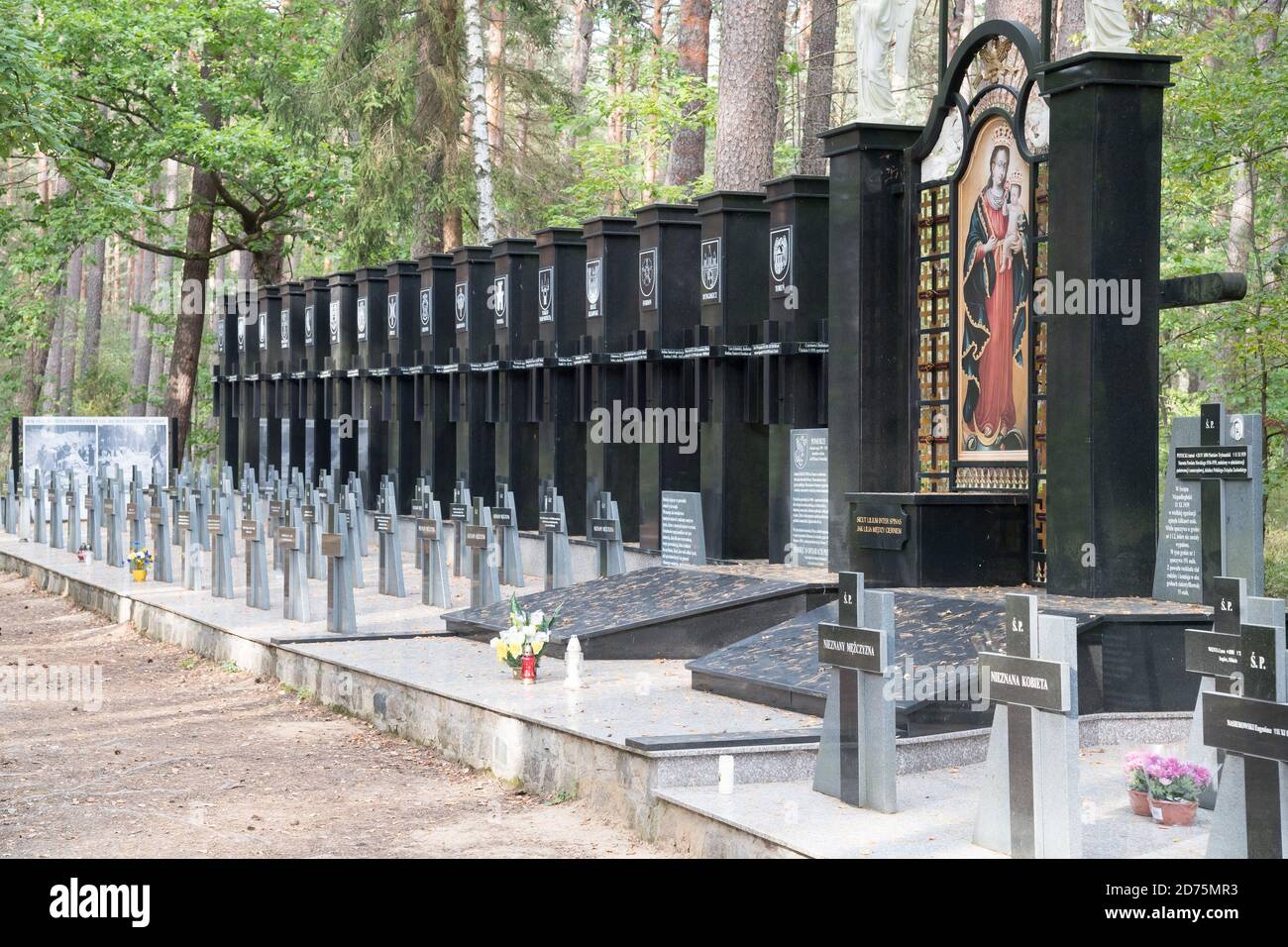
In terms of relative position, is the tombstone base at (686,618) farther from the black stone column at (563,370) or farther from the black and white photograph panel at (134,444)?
the black and white photograph panel at (134,444)

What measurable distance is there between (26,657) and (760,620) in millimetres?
8166

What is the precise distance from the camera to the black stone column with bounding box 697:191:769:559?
622 inches

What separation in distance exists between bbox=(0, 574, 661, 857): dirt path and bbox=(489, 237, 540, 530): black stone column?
291 inches

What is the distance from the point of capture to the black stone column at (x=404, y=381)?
24094 millimetres

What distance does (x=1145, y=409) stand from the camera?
34.8 ft

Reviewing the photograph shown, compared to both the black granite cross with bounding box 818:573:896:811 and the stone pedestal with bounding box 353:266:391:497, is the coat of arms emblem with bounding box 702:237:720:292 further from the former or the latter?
the stone pedestal with bounding box 353:266:391:497

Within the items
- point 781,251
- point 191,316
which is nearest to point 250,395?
point 191,316

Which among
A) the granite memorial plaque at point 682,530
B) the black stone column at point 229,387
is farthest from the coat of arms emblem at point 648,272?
the black stone column at point 229,387

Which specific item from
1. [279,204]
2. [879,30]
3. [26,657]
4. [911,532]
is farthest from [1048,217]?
[279,204]

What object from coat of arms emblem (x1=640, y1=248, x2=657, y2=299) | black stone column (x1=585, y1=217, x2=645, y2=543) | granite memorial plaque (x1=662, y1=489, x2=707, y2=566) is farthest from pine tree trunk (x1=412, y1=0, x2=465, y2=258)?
granite memorial plaque (x1=662, y1=489, x2=707, y2=566)

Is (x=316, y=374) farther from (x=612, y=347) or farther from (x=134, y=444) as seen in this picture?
(x=612, y=347)

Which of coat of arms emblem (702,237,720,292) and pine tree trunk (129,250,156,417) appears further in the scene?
pine tree trunk (129,250,156,417)

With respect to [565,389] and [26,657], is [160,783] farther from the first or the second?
[565,389]

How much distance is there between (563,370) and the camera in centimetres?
1948
